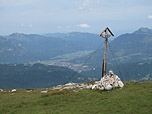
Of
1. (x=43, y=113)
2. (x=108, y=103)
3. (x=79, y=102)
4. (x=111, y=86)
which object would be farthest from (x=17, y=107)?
(x=111, y=86)

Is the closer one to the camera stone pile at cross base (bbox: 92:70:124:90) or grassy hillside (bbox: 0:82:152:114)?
grassy hillside (bbox: 0:82:152:114)

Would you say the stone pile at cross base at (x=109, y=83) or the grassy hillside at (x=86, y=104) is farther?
the stone pile at cross base at (x=109, y=83)

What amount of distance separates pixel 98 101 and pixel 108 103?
2.10 metres

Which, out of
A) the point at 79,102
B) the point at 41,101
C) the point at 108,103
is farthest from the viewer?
the point at 41,101

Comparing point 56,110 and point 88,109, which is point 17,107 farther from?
point 88,109

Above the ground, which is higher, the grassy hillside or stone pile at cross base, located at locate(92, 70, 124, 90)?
stone pile at cross base, located at locate(92, 70, 124, 90)

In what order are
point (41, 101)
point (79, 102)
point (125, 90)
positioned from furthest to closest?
point (125, 90), point (41, 101), point (79, 102)

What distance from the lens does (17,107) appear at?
3011cm

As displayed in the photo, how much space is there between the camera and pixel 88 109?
2605 cm

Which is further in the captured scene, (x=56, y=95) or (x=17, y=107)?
(x=56, y=95)

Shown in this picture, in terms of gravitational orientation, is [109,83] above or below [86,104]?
above

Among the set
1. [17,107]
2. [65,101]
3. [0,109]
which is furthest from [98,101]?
[0,109]

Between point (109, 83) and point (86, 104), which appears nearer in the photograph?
point (86, 104)

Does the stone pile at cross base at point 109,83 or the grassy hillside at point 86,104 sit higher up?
the stone pile at cross base at point 109,83
